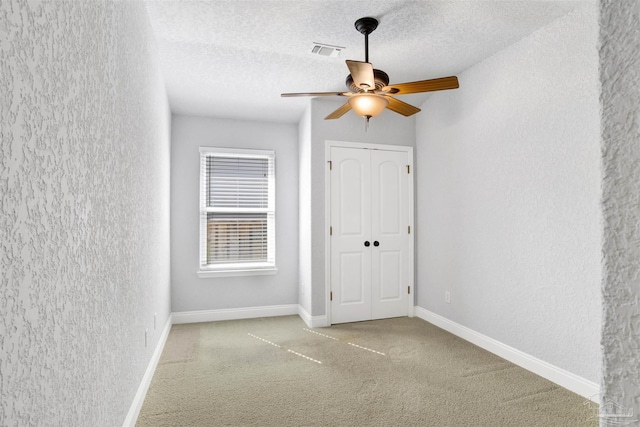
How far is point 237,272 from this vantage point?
4152 millimetres

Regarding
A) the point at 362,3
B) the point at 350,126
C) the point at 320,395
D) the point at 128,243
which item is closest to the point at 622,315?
the point at 128,243

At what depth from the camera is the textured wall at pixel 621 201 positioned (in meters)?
0.37

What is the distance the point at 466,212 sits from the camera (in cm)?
338

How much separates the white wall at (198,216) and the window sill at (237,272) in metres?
0.07

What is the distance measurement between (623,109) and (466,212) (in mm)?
3199

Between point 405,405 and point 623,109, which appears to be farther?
point 405,405

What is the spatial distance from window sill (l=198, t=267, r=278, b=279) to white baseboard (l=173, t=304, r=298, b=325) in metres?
0.44

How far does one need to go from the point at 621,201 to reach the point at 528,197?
8.83 ft

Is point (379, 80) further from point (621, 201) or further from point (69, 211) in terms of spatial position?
point (621, 201)

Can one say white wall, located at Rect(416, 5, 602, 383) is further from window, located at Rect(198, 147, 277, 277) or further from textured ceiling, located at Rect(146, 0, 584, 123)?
window, located at Rect(198, 147, 277, 277)

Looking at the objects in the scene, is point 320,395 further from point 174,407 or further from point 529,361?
point 529,361

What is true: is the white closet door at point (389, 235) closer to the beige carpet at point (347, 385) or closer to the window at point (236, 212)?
the beige carpet at point (347, 385)

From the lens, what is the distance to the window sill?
4074 mm

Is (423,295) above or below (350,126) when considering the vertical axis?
below
